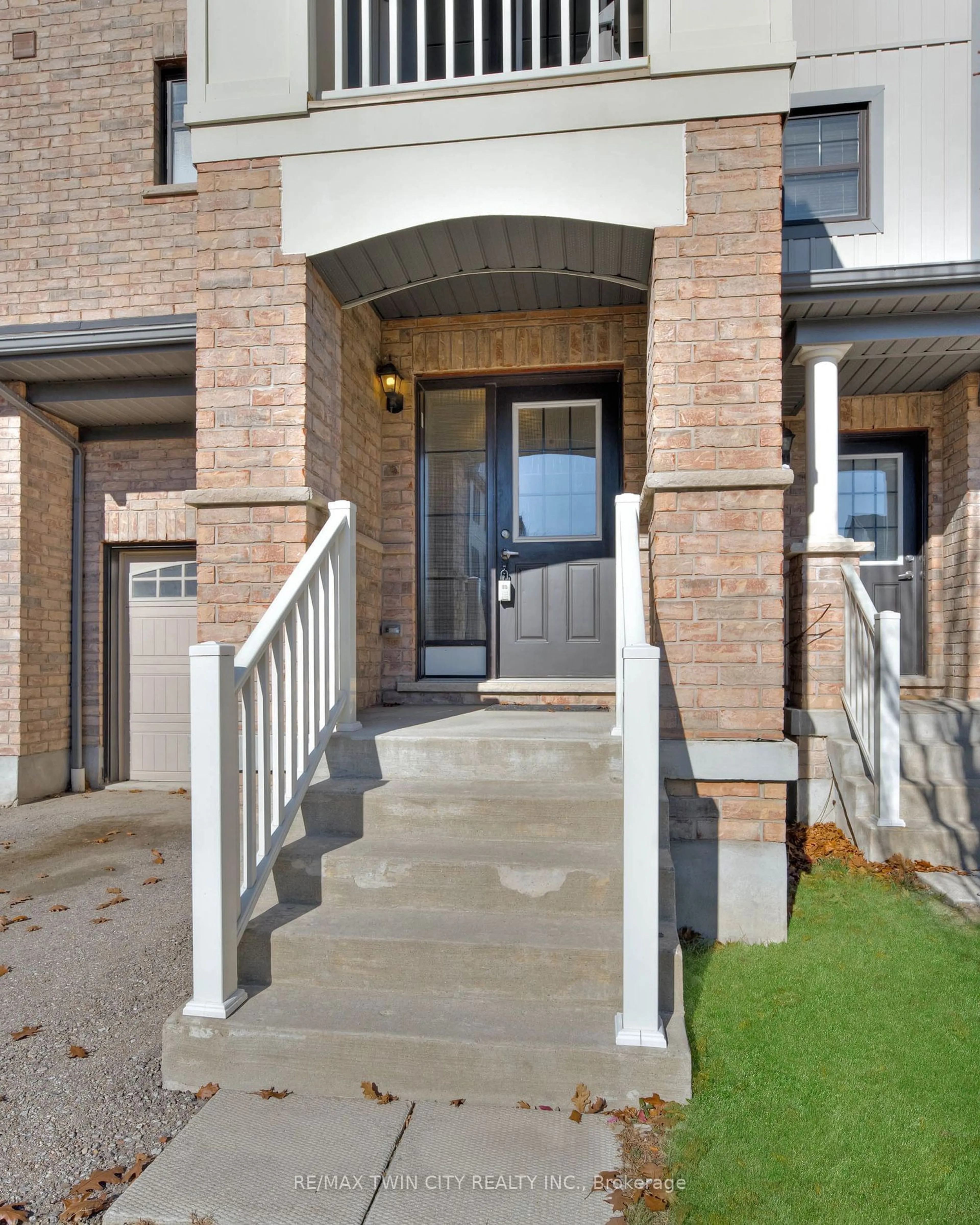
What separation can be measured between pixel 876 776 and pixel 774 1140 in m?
2.35

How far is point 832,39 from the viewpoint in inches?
217

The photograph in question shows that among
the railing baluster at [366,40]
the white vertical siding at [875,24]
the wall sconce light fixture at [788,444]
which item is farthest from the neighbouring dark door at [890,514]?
the railing baluster at [366,40]

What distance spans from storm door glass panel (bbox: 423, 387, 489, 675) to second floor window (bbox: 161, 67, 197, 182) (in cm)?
315

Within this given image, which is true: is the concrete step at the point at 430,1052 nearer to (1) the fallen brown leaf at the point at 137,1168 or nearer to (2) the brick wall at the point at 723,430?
(1) the fallen brown leaf at the point at 137,1168

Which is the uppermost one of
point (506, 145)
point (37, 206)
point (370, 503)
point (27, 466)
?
point (37, 206)

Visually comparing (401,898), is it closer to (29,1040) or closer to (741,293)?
(29,1040)

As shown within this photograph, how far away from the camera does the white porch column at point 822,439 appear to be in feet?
15.5

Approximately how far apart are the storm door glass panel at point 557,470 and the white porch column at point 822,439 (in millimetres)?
1298

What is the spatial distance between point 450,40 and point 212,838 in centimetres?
359

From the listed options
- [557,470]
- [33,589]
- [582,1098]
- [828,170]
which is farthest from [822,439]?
[33,589]

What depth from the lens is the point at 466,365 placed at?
4.87 m

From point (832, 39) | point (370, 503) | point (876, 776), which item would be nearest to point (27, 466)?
point (370, 503)

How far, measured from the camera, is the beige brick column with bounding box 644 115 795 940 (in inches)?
132

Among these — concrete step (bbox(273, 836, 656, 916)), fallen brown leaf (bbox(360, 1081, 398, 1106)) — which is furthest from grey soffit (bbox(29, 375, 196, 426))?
fallen brown leaf (bbox(360, 1081, 398, 1106))
